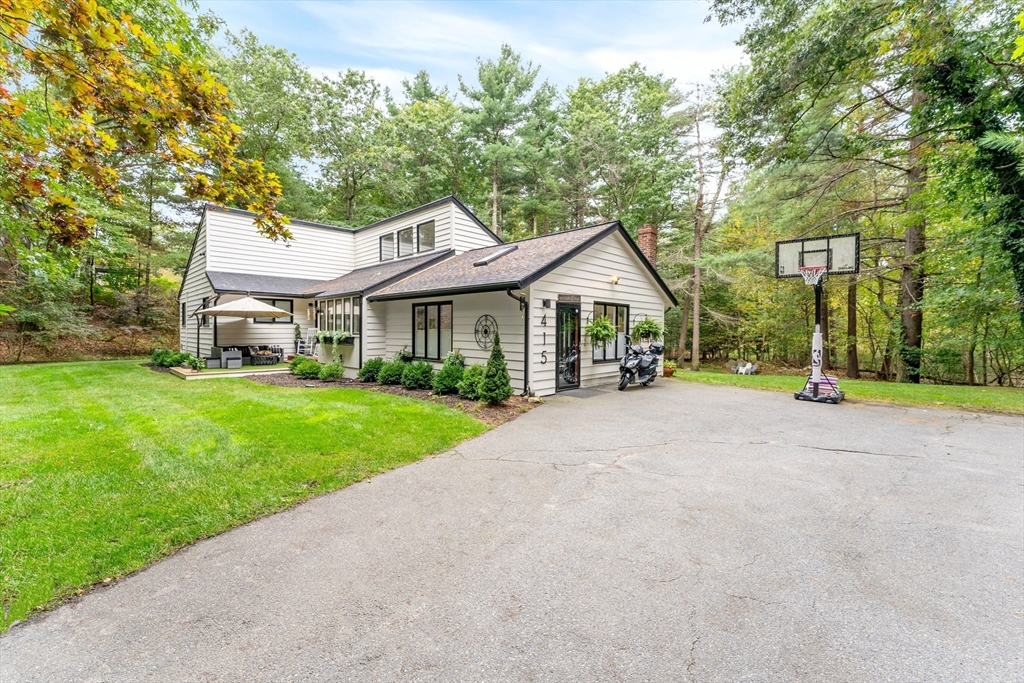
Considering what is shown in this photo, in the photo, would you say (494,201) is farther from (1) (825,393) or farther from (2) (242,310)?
(1) (825,393)

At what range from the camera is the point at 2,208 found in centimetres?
371

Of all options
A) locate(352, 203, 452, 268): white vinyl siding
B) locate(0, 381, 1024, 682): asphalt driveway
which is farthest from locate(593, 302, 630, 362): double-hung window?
locate(0, 381, 1024, 682): asphalt driveway

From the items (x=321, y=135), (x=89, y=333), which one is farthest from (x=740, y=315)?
(x=89, y=333)

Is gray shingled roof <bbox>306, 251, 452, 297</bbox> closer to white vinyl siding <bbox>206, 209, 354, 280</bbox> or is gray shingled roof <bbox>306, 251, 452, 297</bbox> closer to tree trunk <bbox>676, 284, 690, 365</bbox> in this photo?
white vinyl siding <bbox>206, 209, 354, 280</bbox>

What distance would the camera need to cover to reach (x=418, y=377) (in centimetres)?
963

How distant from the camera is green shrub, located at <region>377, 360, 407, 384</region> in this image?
33.4ft

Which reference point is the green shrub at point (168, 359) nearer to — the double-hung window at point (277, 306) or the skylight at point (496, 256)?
the double-hung window at point (277, 306)

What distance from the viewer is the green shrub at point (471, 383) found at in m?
8.11

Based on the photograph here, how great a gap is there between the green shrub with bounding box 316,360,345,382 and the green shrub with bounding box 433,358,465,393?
409 cm

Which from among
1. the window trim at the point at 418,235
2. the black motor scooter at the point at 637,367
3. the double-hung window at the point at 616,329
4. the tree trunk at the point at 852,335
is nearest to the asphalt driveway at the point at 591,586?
the black motor scooter at the point at 637,367

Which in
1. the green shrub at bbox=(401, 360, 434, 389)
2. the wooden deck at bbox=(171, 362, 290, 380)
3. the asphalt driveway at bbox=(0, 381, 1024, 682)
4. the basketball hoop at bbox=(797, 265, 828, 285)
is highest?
the basketball hoop at bbox=(797, 265, 828, 285)

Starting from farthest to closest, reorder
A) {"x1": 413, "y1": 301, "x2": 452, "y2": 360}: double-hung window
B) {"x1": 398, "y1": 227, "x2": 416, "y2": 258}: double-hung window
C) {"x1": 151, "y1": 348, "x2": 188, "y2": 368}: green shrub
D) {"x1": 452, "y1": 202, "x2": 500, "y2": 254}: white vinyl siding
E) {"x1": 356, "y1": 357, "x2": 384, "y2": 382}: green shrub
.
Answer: {"x1": 398, "y1": 227, "x2": 416, "y2": 258}: double-hung window < {"x1": 151, "y1": 348, "x2": 188, "y2": 368}: green shrub < {"x1": 452, "y1": 202, "x2": 500, "y2": 254}: white vinyl siding < {"x1": 356, "y1": 357, "x2": 384, "y2": 382}: green shrub < {"x1": 413, "y1": 301, "x2": 452, "y2": 360}: double-hung window

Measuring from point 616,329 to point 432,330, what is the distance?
16.5 ft

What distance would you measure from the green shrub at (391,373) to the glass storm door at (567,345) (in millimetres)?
3864
